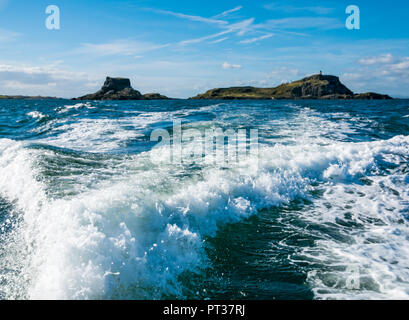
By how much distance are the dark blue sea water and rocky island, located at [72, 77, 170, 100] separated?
152m

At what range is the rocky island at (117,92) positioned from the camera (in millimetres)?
155375

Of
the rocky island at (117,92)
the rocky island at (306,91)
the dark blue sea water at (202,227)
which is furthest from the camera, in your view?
the rocky island at (306,91)

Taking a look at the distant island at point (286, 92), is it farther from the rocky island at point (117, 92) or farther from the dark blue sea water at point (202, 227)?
the dark blue sea water at point (202, 227)

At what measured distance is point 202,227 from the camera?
5.50 m

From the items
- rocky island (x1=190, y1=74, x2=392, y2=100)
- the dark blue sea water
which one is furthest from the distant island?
the dark blue sea water

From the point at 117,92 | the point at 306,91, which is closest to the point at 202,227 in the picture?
the point at 117,92

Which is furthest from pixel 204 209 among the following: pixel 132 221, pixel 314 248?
pixel 314 248

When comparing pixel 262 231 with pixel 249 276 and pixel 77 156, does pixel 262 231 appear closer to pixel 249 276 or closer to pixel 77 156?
pixel 249 276

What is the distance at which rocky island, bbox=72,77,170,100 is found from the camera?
6117 inches

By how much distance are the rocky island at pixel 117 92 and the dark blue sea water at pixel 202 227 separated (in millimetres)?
151565

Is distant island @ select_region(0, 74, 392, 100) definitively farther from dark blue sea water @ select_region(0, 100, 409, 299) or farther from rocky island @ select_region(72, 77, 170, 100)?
dark blue sea water @ select_region(0, 100, 409, 299)

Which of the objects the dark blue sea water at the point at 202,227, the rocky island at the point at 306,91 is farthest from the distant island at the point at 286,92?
the dark blue sea water at the point at 202,227

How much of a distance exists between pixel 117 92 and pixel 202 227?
170166mm

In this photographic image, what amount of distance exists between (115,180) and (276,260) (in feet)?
15.0
